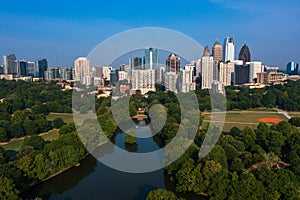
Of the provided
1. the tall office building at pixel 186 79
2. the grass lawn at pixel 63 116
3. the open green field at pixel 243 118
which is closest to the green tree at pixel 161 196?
the open green field at pixel 243 118

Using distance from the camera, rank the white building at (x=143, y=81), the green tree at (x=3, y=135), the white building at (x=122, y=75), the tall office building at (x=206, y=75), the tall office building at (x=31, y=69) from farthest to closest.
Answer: the tall office building at (x=31, y=69) → the white building at (x=122, y=75) → the white building at (x=143, y=81) → the tall office building at (x=206, y=75) → the green tree at (x=3, y=135)

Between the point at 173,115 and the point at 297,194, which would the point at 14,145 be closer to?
the point at 173,115

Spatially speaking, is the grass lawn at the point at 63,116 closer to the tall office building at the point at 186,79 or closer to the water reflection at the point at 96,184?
the water reflection at the point at 96,184

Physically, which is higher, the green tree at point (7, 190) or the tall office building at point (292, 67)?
the tall office building at point (292, 67)

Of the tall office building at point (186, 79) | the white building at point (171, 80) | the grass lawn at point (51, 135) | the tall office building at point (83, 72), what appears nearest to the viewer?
the grass lawn at point (51, 135)

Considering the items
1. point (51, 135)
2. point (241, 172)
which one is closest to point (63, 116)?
point (51, 135)

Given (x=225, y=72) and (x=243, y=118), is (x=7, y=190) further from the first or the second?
(x=225, y=72)
